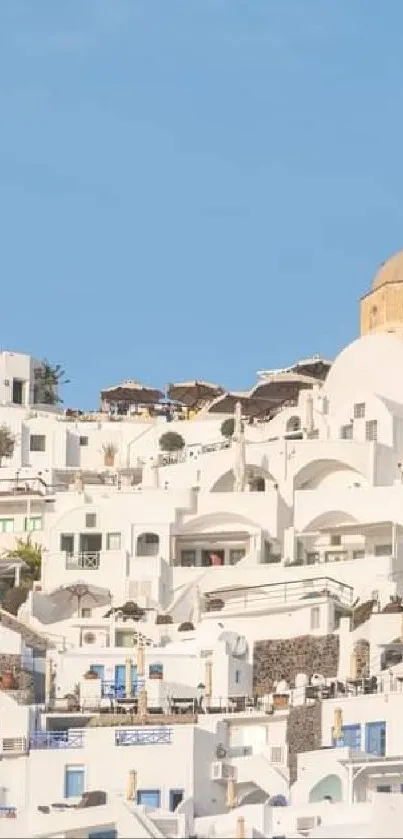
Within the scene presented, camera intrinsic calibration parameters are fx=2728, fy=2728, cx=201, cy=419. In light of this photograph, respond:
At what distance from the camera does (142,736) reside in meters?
66.0

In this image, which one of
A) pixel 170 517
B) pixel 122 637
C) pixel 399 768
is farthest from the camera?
pixel 170 517

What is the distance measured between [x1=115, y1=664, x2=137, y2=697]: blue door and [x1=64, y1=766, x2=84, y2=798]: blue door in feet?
26.0

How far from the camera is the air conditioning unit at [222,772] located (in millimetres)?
65375

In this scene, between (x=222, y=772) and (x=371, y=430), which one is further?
(x=371, y=430)

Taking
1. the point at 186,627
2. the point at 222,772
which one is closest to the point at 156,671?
the point at 186,627

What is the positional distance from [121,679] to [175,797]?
1143 cm

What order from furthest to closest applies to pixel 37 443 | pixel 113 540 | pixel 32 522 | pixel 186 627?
pixel 37 443 → pixel 32 522 → pixel 113 540 → pixel 186 627

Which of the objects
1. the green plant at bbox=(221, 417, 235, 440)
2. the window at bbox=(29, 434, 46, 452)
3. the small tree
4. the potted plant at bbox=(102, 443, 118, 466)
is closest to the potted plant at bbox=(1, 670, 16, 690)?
the green plant at bbox=(221, 417, 235, 440)

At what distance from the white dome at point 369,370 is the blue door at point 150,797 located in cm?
3310

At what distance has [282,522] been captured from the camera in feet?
296

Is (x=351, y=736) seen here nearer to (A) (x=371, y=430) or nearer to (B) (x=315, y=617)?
(B) (x=315, y=617)

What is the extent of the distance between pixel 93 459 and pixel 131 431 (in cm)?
210

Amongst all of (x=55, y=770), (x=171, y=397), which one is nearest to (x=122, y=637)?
(x=55, y=770)

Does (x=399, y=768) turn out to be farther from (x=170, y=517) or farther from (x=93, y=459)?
(x=93, y=459)
